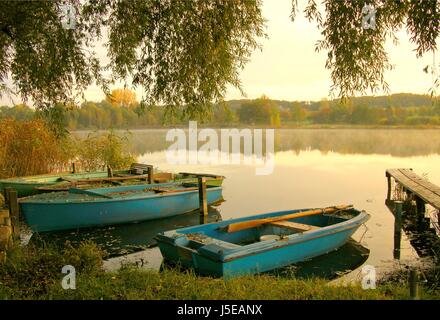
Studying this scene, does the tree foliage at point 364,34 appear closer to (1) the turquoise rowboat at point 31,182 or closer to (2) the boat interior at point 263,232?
(2) the boat interior at point 263,232

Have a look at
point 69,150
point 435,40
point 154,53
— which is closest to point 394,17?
point 435,40

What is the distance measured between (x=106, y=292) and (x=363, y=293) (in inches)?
119

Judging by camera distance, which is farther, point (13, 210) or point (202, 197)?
point (202, 197)

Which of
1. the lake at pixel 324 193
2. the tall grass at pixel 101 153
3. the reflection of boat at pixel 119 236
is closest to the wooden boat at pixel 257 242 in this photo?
the lake at pixel 324 193

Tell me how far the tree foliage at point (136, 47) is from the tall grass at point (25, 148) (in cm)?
757

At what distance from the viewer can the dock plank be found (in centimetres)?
933

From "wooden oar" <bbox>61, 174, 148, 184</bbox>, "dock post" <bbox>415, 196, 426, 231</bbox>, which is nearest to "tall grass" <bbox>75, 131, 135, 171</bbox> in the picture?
"wooden oar" <bbox>61, 174, 148, 184</bbox>

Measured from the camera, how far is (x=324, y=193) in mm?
17219

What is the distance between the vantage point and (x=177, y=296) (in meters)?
4.67

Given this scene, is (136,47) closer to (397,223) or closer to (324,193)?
(397,223)

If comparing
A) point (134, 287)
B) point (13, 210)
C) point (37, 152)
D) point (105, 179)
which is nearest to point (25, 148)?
point (37, 152)

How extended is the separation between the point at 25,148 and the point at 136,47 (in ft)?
A: 31.2

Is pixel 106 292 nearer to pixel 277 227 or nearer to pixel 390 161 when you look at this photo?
pixel 277 227
